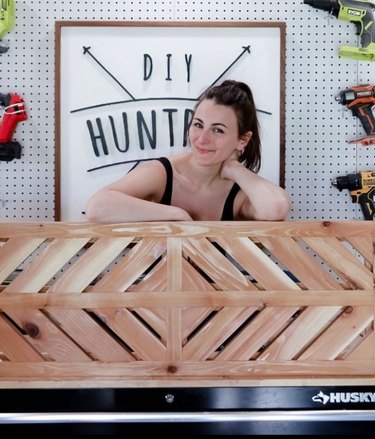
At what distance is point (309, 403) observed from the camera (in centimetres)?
141

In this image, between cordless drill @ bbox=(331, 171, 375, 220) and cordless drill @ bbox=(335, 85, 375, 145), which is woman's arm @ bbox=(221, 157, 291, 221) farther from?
cordless drill @ bbox=(335, 85, 375, 145)

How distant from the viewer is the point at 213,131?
1890mm

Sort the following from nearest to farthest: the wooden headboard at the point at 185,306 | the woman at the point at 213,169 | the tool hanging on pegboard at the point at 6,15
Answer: the wooden headboard at the point at 185,306 → the woman at the point at 213,169 → the tool hanging on pegboard at the point at 6,15

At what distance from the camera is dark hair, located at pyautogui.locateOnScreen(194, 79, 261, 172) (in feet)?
6.28

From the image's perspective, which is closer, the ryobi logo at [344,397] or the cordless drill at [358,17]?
the ryobi logo at [344,397]

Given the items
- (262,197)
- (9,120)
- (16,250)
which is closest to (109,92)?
(9,120)

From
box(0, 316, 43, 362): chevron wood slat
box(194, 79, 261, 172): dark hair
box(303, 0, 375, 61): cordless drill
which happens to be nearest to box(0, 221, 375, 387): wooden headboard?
box(0, 316, 43, 362): chevron wood slat

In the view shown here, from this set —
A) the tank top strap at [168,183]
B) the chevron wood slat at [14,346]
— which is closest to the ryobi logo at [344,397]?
the chevron wood slat at [14,346]

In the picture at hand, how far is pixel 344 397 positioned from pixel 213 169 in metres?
0.84

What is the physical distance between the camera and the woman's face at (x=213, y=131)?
1.89m

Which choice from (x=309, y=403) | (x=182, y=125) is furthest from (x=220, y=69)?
(x=309, y=403)

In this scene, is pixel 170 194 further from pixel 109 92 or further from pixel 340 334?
pixel 340 334

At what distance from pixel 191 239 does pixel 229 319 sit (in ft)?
0.69

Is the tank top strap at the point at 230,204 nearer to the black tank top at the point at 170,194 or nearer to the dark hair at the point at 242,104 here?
the black tank top at the point at 170,194
